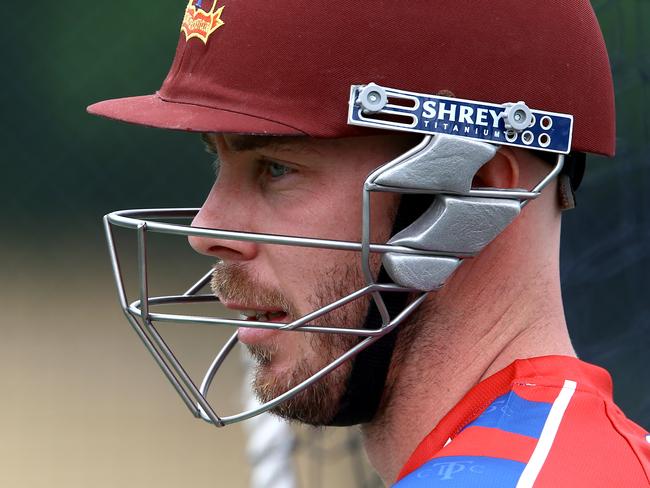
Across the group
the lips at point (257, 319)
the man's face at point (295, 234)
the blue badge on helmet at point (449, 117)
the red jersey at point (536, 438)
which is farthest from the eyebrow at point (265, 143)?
the red jersey at point (536, 438)

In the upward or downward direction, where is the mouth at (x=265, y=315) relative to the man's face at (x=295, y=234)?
downward

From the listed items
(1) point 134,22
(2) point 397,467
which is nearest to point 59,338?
(1) point 134,22

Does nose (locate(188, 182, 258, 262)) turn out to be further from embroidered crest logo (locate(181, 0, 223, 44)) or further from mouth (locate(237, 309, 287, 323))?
embroidered crest logo (locate(181, 0, 223, 44))

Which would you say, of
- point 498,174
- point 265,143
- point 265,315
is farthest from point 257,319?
point 498,174

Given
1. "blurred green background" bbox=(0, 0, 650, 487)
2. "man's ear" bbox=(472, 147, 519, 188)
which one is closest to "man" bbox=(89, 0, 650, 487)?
"man's ear" bbox=(472, 147, 519, 188)

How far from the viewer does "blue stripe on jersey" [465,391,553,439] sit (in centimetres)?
156

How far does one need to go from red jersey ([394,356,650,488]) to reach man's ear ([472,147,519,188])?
26 cm

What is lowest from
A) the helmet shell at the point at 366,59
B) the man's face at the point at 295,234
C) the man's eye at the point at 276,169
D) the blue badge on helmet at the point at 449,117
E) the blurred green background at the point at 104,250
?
the blurred green background at the point at 104,250

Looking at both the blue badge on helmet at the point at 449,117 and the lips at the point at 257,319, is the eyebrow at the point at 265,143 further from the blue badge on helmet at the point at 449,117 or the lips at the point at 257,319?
the lips at the point at 257,319

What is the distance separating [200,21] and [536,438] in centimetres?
82

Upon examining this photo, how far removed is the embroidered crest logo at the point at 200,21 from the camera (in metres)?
1.81

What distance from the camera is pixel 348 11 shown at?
66.7 inches

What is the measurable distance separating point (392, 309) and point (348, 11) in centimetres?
44

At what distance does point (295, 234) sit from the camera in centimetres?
176
